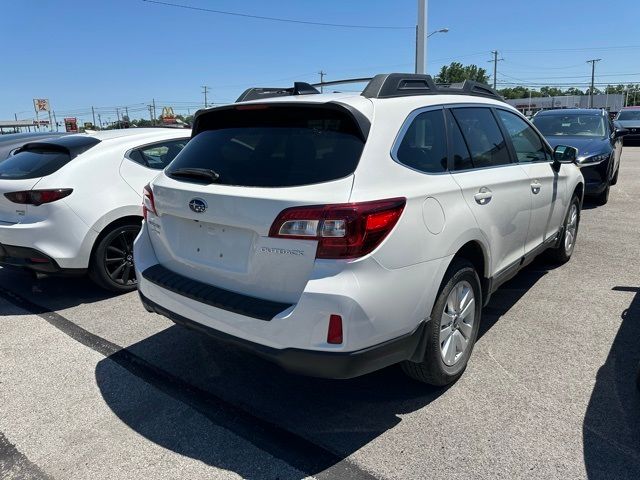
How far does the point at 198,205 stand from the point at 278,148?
0.55 meters

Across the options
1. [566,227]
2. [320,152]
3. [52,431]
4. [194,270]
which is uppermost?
[320,152]

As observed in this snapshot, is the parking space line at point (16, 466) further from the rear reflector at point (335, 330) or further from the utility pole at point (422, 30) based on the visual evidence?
the utility pole at point (422, 30)

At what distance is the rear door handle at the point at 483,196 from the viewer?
322cm

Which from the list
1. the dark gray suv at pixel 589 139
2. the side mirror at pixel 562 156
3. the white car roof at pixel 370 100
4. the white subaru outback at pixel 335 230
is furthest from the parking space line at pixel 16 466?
Result: the dark gray suv at pixel 589 139

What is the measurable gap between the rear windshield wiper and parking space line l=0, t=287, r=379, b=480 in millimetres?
1375

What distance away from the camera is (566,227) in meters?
5.44

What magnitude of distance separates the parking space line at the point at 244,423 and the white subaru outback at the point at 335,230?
1.59 ft

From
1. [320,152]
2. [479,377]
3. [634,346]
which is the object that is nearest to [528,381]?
[479,377]

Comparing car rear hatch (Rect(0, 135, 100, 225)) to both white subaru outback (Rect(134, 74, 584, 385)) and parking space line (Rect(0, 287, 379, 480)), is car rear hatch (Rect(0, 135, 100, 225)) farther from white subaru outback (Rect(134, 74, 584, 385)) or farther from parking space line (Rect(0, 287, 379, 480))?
white subaru outback (Rect(134, 74, 584, 385))

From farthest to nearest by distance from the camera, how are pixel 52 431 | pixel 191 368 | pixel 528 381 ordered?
pixel 191 368
pixel 528 381
pixel 52 431

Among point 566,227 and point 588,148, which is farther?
point 588,148

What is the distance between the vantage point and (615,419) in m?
2.81

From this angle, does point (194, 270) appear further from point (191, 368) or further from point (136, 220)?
point (136, 220)

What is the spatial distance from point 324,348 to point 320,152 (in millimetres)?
998
